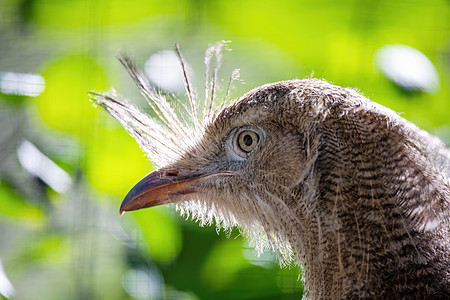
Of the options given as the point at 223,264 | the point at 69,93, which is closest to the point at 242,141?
the point at 223,264

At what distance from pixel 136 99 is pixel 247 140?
1.00m

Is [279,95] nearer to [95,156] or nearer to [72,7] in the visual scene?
[95,156]

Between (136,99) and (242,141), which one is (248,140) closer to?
(242,141)

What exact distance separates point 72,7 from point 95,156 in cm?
62

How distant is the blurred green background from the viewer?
1873mm

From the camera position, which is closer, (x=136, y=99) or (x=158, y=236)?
(x=158, y=236)

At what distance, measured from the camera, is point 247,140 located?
135 cm

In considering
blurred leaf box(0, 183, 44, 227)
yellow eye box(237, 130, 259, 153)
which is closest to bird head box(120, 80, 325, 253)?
yellow eye box(237, 130, 259, 153)

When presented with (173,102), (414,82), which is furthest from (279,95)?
(414,82)

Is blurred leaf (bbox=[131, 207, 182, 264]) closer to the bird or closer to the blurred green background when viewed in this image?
the blurred green background

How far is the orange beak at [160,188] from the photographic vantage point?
54.1 inches

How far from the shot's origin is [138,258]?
192cm

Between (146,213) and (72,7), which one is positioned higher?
(72,7)

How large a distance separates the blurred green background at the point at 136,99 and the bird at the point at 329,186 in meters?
0.43
